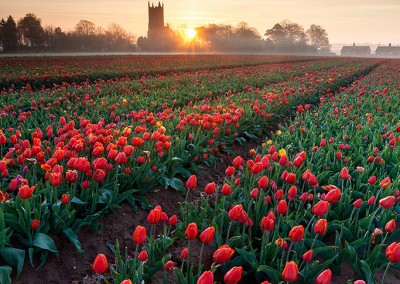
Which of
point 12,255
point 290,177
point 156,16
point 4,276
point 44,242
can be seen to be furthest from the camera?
point 156,16

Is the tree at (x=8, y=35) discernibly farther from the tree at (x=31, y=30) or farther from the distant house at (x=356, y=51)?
the distant house at (x=356, y=51)

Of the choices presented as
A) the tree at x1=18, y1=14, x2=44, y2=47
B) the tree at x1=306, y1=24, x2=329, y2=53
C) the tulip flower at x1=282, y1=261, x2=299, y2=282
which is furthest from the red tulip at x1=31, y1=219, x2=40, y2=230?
the tree at x1=306, y1=24, x2=329, y2=53

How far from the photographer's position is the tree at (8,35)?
Result: 52.9 meters

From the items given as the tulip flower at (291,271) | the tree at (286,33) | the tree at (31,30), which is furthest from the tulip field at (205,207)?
the tree at (286,33)

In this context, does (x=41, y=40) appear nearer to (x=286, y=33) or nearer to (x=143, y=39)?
(x=143, y=39)

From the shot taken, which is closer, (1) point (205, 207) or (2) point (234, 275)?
(2) point (234, 275)

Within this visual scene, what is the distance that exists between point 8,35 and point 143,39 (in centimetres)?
3371

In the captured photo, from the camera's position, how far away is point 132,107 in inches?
322

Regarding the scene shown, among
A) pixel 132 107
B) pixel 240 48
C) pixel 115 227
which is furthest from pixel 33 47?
pixel 115 227

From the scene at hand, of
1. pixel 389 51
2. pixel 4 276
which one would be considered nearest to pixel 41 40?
pixel 4 276

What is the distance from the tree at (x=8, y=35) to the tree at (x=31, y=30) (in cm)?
371

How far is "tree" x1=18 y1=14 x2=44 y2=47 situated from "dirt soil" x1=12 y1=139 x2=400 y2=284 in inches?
2450

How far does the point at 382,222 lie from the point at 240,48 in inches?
3651

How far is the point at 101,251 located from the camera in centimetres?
356
